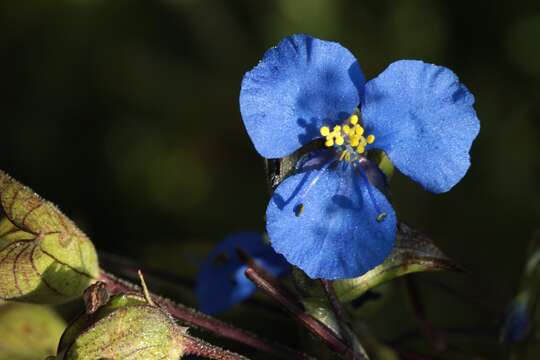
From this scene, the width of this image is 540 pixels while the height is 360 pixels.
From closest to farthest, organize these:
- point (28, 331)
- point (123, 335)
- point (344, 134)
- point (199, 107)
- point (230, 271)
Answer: point (123, 335), point (344, 134), point (28, 331), point (230, 271), point (199, 107)

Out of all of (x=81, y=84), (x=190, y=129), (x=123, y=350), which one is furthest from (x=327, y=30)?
(x=123, y=350)

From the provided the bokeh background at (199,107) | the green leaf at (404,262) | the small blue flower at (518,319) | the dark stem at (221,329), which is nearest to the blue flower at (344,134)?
the green leaf at (404,262)

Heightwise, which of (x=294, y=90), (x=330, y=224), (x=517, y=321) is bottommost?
(x=517, y=321)

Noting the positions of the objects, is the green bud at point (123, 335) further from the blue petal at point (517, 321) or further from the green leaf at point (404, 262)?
the blue petal at point (517, 321)

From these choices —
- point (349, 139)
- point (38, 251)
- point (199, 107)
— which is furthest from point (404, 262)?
point (199, 107)

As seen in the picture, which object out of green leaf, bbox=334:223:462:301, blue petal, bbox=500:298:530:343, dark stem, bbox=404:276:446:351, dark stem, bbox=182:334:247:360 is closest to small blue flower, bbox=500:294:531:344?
blue petal, bbox=500:298:530:343

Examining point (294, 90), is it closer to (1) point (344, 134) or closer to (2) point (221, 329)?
(1) point (344, 134)

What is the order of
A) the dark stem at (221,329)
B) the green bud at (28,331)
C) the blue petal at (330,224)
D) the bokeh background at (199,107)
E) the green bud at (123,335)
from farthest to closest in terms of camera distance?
the bokeh background at (199,107) → the green bud at (28,331) → the dark stem at (221,329) → the blue petal at (330,224) → the green bud at (123,335)

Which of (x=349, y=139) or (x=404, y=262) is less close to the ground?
(x=349, y=139)
